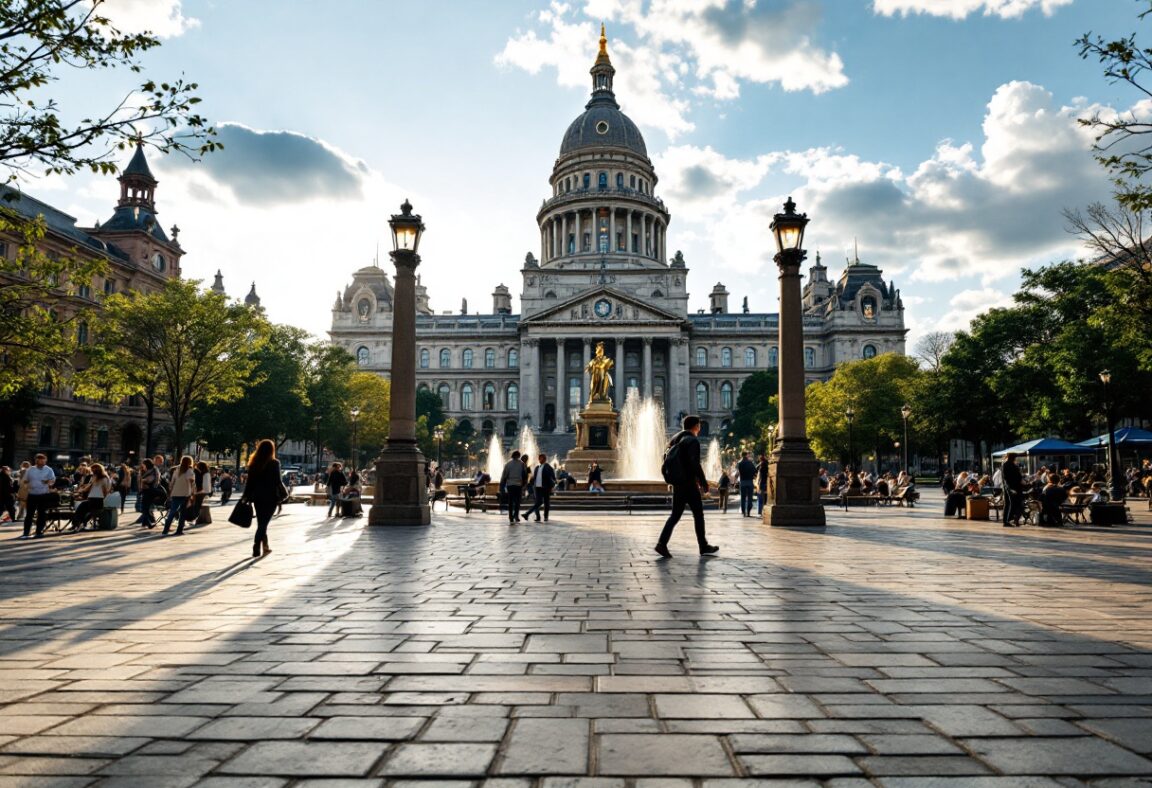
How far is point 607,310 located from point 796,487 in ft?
232

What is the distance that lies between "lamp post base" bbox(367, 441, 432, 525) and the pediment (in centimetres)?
7014

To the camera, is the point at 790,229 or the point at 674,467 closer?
the point at 674,467

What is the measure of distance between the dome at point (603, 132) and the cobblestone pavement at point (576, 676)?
100 metres

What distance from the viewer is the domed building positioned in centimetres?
8756

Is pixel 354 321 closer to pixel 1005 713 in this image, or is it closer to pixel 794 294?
pixel 794 294

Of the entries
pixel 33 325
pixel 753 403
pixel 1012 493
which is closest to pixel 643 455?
pixel 1012 493

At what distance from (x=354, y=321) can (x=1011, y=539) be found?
308 ft

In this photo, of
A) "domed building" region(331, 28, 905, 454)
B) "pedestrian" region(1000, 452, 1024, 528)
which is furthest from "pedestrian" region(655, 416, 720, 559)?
"domed building" region(331, 28, 905, 454)

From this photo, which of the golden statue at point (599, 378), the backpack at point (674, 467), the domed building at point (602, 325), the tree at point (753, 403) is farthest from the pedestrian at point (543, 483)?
the domed building at point (602, 325)

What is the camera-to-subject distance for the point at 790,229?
17.8m

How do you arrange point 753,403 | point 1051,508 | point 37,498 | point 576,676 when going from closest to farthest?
1. point 576,676
2. point 37,498
3. point 1051,508
4. point 753,403

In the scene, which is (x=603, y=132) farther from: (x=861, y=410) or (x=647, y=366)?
(x=861, y=410)

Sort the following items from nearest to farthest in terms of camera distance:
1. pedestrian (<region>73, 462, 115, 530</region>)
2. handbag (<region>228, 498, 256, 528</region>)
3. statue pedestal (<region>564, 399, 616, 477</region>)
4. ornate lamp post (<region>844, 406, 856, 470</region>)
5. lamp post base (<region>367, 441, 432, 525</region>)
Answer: handbag (<region>228, 498, 256, 528</region>), pedestrian (<region>73, 462, 115, 530</region>), lamp post base (<region>367, 441, 432, 525</region>), statue pedestal (<region>564, 399, 616, 477</region>), ornate lamp post (<region>844, 406, 856, 470</region>)

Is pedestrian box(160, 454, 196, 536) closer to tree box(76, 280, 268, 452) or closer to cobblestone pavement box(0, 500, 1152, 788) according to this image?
cobblestone pavement box(0, 500, 1152, 788)
